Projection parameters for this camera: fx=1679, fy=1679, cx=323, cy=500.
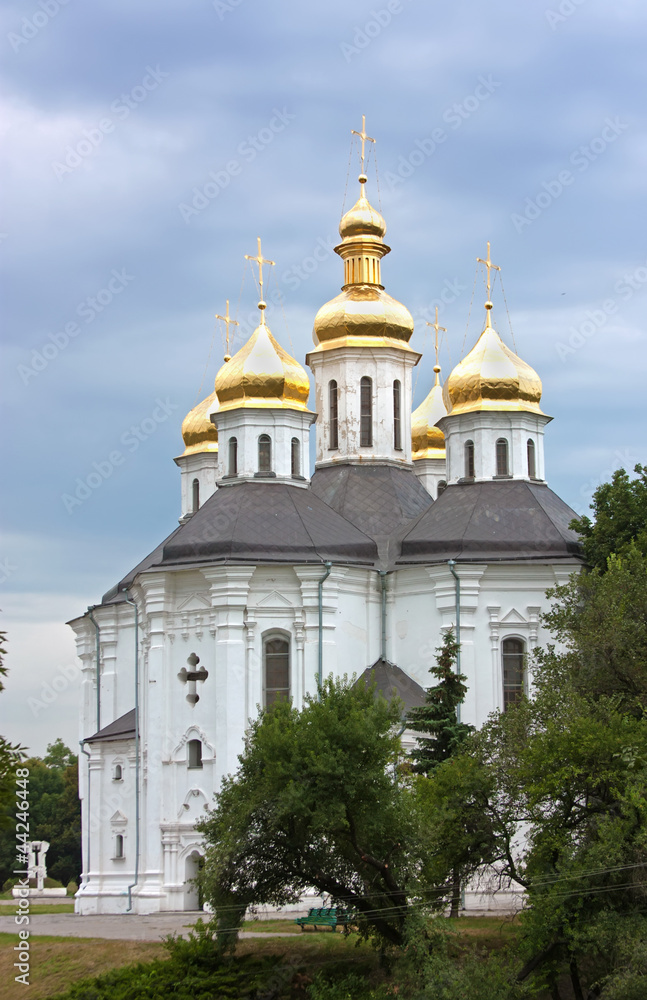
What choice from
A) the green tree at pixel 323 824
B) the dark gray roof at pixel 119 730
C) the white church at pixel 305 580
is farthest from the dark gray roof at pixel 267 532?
the green tree at pixel 323 824

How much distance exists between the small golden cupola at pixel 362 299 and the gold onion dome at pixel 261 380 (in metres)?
2.81

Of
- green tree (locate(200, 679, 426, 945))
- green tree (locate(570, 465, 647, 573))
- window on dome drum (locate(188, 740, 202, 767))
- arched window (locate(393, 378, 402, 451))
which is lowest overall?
green tree (locate(200, 679, 426, 945))

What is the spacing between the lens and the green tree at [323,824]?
2556 cm

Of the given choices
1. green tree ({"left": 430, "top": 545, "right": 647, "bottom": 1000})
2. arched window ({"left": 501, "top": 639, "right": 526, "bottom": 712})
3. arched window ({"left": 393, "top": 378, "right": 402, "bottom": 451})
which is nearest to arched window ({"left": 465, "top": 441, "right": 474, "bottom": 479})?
arched window ({"left": 393, "top": 378, "right": 402, "bottom": 451})

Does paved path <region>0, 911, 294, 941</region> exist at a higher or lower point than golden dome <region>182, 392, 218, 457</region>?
lower

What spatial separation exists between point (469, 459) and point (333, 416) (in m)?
4.45

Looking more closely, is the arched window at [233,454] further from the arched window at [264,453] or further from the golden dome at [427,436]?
the golden dome at [427,436]

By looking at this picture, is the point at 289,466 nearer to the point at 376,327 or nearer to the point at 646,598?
the point at 376,327

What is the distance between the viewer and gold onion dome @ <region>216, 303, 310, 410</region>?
3959 centimetres

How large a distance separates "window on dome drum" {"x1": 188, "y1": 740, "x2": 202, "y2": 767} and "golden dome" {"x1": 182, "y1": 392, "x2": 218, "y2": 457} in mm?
13012

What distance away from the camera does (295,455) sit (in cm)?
3962

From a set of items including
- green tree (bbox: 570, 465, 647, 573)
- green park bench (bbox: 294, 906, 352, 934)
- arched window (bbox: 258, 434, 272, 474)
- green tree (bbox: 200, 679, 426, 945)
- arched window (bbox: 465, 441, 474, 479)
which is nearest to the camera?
green tree (bbox: 200, 679, 426, 945)

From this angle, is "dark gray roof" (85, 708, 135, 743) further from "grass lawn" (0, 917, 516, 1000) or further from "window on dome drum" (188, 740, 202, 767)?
"grass lawn" (0, 917, 516, 1000)

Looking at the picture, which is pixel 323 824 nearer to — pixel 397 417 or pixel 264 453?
pixel 264 453
